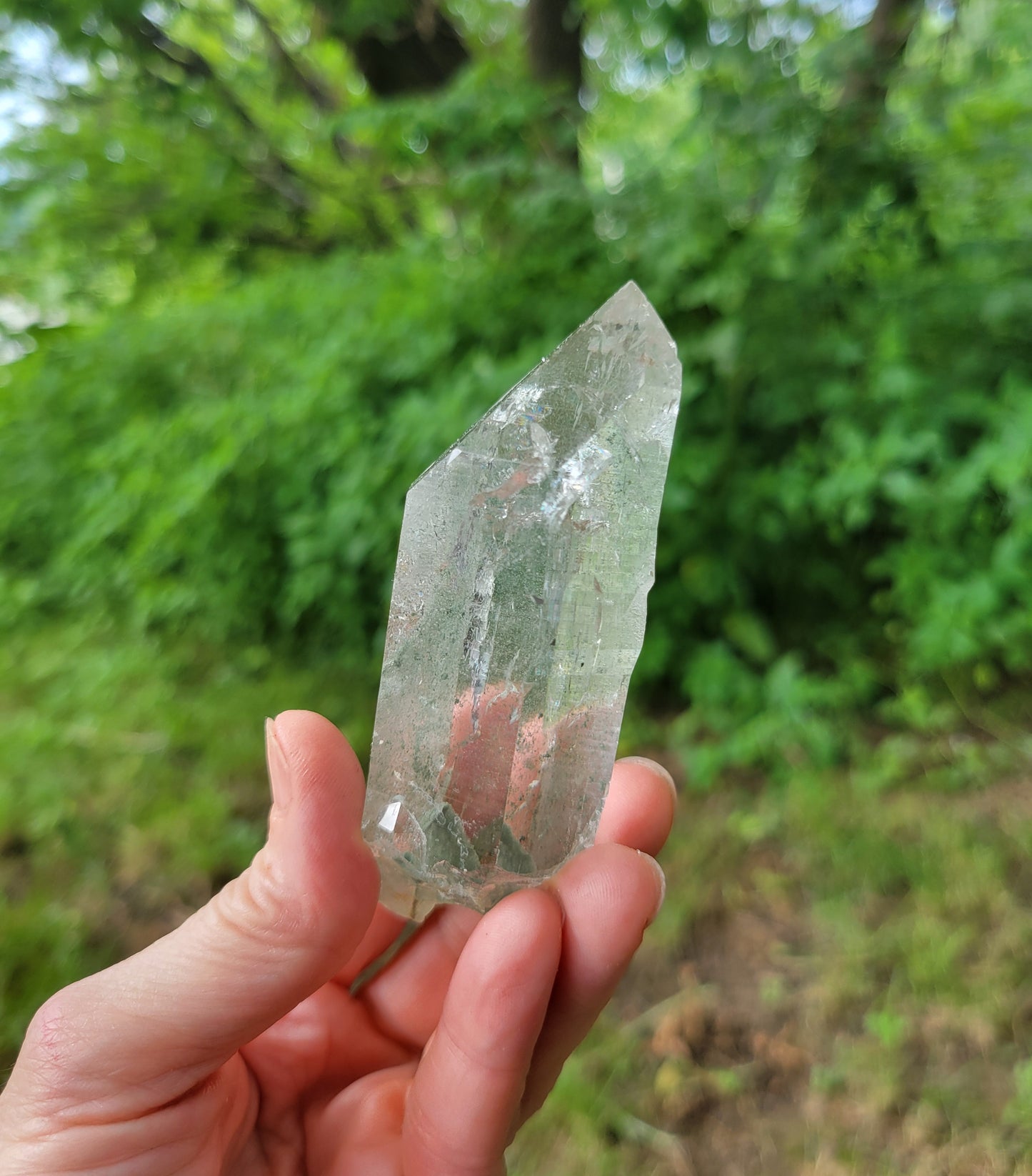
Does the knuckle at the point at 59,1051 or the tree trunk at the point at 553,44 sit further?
the tree trunk at the point at 553,44

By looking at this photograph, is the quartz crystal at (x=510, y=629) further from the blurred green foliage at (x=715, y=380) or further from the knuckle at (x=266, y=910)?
the blurred green foliage at (x=715, y=380)

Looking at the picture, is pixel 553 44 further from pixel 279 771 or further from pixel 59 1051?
pixel 59 1051

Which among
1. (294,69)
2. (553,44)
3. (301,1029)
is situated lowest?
(301,1029)

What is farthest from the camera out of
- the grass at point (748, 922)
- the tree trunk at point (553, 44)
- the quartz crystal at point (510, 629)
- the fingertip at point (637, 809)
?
the tree trunk at point (553, 44)

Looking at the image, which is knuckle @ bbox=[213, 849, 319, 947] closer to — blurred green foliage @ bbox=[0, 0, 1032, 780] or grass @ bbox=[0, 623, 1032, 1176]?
grass @ bbox=[0, 623, 1032, 1176]

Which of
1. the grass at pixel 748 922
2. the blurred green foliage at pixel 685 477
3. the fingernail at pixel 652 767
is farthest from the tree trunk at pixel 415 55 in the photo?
the fingernail at pixel 652 767

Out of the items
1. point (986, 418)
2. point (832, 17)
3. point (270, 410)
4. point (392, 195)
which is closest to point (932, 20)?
point (832, 17)

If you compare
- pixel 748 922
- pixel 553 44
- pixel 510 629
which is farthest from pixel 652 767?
pixel 553 44

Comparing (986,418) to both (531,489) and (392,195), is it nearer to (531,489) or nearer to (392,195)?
(531,489)
